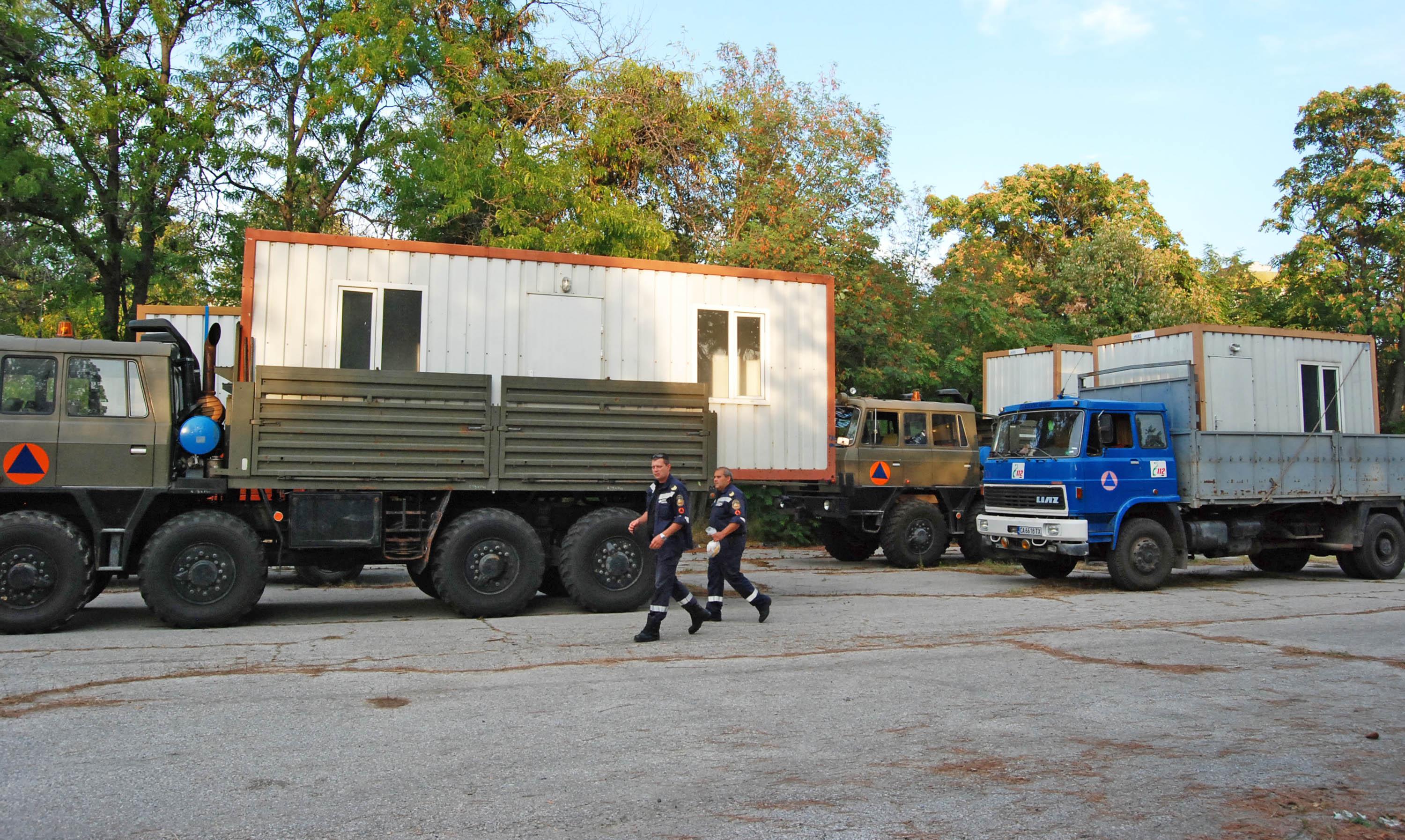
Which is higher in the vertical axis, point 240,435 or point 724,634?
point 240,435

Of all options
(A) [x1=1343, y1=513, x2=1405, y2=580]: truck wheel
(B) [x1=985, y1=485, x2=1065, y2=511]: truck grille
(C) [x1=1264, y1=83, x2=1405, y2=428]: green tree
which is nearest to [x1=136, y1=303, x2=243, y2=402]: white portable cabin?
(B) [x1=985, y1=485, x2=1065, y2=511]: truck grille

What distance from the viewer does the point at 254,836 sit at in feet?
13.3

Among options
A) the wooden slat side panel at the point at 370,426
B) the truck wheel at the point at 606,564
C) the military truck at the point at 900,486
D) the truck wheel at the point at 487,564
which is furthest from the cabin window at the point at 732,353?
the military truck at the point at 900,486

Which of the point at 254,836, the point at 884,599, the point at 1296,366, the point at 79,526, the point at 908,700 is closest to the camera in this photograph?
the point at 254,836

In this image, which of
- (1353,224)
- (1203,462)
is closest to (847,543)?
(1203,462)

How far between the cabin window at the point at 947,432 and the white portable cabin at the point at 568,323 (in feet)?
15.5

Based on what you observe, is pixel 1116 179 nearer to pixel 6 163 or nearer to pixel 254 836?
pixel 6 163

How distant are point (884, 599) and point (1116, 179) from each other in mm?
28662

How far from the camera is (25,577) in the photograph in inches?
331

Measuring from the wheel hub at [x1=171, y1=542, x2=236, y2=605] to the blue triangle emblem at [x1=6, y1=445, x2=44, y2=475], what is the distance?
131 centimetres

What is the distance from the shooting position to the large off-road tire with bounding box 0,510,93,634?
839cm

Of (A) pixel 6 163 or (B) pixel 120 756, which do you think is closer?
(B) pixel 120 756

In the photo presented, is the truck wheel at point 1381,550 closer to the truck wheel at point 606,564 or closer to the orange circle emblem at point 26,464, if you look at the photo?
the truck wheel at point 606,564

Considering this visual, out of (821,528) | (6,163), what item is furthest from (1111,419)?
(6,163)
